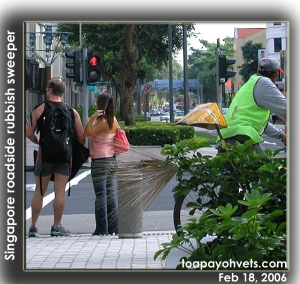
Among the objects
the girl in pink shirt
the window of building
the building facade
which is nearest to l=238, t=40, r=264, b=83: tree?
the building facade

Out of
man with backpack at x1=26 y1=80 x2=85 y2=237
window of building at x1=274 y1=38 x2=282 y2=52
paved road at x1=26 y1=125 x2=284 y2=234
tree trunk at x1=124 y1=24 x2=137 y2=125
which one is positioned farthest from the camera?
paved road at x1=26 y1=125 x2=284 y2=234

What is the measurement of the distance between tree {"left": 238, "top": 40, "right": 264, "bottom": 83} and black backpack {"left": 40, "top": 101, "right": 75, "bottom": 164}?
1.59m

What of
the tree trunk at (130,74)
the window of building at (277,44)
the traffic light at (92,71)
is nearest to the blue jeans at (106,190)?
the tree trunk at (130,74)

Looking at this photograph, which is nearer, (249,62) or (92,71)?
(249,62)

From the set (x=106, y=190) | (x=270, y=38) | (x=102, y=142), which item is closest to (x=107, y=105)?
(x=102, y=142)

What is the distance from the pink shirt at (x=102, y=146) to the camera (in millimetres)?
6770

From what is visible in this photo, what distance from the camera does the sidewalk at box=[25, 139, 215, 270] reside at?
474 centimetres

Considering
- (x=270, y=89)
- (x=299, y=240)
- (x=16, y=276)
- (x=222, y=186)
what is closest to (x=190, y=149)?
(x=222, y=186)

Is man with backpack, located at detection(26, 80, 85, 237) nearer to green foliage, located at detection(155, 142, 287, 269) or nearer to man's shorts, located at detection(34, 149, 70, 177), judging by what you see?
man's shorts, located at detection(34, 149, 70, 177)

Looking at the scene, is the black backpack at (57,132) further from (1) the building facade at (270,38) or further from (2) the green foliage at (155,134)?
(1) the building facade at (270,38)

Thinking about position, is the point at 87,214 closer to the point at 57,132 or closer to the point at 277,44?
the point at 57,132

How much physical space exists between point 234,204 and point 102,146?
7.01ft

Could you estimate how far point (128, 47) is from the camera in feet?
27.0

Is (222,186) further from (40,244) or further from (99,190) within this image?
(40,244)
